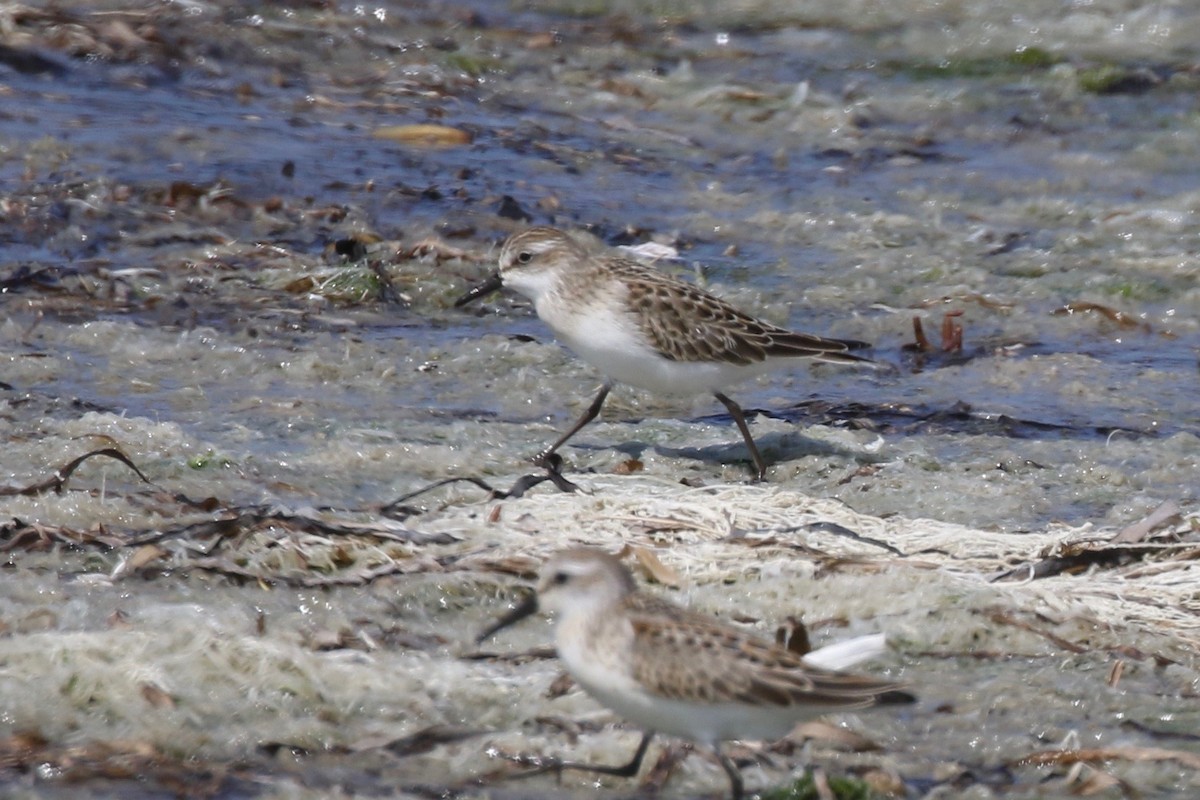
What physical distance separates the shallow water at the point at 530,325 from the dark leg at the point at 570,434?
13cm

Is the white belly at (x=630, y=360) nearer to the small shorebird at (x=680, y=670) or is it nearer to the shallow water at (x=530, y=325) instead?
the shallow water at (x=530, y=325)

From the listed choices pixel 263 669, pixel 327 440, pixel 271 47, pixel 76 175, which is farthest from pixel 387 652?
pixel 271 47

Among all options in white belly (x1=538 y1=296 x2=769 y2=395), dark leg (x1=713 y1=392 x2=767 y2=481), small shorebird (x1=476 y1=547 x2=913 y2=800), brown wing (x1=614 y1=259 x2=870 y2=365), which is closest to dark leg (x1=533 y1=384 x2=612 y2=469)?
white belly (x1=538 y1=296 x2=769 y2=395)

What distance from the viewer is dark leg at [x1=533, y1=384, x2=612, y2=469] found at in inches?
281

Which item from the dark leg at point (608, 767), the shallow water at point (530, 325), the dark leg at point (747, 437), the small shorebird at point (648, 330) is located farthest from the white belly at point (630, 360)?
the dark leg at point (608, 767)

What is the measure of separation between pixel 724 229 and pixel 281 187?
250 cm

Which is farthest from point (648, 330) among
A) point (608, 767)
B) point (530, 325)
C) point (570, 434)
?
point (608, 767)

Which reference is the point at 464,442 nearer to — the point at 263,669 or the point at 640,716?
the point at 263,669

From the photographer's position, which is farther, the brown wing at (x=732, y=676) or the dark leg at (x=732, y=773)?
the dark leg at (x=732, y=773)

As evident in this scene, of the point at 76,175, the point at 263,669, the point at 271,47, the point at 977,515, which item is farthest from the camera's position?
the point at 271,47

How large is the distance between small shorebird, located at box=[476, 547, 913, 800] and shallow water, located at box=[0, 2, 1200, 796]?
441 millimetres

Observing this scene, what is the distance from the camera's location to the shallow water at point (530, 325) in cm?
514

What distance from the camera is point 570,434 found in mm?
7332

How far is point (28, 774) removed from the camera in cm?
448
